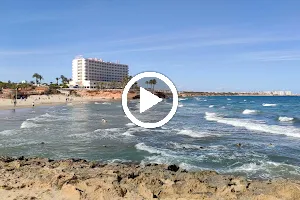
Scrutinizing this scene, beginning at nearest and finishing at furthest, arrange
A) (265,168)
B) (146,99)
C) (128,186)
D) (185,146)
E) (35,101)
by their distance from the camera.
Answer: (128,186)
(146,99)
(265,168)
(185,146)
(35,101)

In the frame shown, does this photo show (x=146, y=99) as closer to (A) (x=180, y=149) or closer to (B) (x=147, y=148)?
(B) (x=147, y=148)

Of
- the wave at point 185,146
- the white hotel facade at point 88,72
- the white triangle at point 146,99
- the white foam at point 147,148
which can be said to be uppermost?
the white hotel facade at point 88,72

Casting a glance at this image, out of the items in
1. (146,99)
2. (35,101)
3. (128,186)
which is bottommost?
(35,101)

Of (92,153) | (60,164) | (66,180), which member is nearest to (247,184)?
(66,180)

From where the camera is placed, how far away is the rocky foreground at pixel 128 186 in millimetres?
9117

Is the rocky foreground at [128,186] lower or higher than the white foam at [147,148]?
higher

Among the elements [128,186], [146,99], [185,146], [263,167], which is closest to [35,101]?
[185,146]

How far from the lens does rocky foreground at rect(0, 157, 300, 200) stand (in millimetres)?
9117

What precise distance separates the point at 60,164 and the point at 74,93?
4637 inches

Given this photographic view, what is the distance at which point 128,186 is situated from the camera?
9.73 metres

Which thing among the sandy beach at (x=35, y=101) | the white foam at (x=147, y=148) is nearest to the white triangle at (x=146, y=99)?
the white foam at (x=147, y=148)

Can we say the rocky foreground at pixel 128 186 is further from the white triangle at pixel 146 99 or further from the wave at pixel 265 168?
the wave at pixel 265 168

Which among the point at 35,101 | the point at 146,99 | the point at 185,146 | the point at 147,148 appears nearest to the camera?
the point at 146,99

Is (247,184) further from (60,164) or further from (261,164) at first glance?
(60,164)
